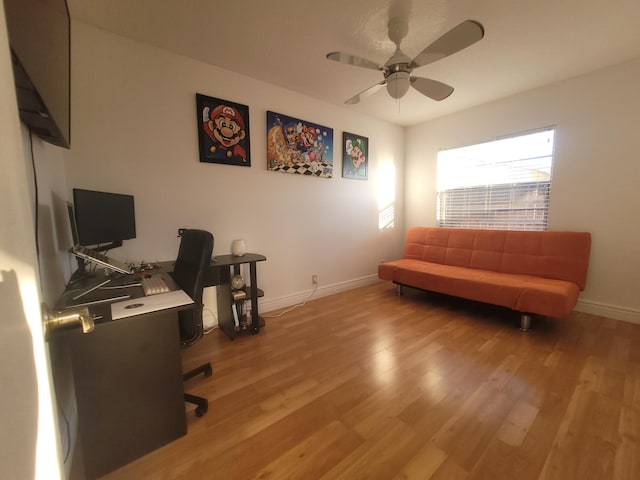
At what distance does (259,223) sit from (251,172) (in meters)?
0.54

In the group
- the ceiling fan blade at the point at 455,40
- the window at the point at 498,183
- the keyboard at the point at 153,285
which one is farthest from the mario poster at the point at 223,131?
the window at the point at 498,183

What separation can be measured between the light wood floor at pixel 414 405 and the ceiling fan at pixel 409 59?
6.92 ft

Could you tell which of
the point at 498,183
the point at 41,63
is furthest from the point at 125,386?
the point at 498,183

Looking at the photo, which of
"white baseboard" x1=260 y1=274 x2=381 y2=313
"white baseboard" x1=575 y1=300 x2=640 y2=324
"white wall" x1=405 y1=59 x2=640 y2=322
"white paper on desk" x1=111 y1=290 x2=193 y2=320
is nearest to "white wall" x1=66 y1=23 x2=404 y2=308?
"white baseboard" x1=260 y1=274 x2=381 y2=313

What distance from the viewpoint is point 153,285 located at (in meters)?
1.44

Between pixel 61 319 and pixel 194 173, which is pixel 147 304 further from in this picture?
pixel 194 173

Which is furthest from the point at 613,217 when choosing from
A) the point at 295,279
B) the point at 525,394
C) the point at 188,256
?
the point at 188,256

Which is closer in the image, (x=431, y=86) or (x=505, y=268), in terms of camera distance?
(x=431, y=86)

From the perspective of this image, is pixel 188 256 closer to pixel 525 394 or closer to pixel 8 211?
pixel 8 211

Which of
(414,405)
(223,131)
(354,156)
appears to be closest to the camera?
(414,405)

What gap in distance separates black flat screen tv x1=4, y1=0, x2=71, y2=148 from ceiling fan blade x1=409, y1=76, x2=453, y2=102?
2087 millimetres

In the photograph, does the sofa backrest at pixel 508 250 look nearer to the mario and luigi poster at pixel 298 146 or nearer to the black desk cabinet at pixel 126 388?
the mario and luigi poster at pixel 298 146

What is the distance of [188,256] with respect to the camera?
1.60 metres

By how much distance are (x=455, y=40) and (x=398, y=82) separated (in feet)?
1.52
